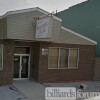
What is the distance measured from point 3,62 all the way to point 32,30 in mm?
3170

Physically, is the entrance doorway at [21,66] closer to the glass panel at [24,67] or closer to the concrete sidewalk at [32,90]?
the glass panel at [24,67]

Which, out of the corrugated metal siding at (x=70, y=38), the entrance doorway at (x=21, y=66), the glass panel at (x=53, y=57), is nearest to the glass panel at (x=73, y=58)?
the corrugated metal siding at (x=70, y=38)

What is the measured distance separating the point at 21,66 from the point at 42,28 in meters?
4.58

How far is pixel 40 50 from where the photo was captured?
40.9 feet

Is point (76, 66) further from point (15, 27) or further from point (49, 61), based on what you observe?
point (15, 27)

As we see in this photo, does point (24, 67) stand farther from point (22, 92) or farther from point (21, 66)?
point (22, 92)

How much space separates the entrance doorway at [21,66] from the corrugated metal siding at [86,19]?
7967mm

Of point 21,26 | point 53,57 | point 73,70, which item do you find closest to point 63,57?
point 53,57

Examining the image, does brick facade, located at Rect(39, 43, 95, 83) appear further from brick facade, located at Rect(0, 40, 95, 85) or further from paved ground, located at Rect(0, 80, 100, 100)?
paved ground, located at Rect(0, 80, 100, 100)

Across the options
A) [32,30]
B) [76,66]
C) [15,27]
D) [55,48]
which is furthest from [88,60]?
[15,27]

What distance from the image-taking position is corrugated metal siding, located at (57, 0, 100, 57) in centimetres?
1678

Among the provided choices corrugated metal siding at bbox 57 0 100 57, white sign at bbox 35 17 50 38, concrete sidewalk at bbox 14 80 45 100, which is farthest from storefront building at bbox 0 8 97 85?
corrugated metal siding at bbox 57 0 100 57

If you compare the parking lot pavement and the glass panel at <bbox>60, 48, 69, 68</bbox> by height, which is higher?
the glass panel at <bbox>60, 48, 69, 68</bbox>

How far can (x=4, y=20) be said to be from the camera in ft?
35.4
